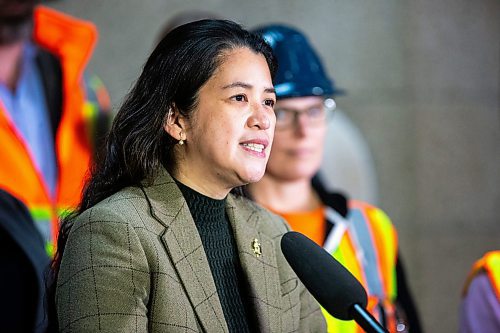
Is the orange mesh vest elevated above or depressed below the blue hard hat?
below

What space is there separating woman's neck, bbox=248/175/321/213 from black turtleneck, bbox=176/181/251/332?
1.11 metres

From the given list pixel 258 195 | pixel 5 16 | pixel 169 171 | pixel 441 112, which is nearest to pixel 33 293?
pixel 169 171

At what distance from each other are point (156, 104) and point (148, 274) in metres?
0.39

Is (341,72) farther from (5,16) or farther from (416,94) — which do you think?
(5,16)

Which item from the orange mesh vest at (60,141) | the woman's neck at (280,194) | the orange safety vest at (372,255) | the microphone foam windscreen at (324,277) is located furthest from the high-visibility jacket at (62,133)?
the microphone foam windscreen at (324,277)

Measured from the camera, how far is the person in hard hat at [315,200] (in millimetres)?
3166

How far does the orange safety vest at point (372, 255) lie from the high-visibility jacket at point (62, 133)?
0.93 m

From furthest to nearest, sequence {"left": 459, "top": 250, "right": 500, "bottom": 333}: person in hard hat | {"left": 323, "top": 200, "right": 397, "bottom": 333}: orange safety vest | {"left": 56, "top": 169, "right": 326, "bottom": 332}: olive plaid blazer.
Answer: {"left": 323, "top": 200, "right": 397, "bottom": 333}: orange safety vest < {"left": 459, "top": 250, "right": 500, "bottom": 333}: person in hard hat < {"left": 56, "top": 169, "right": 326, "bottom": 332}: olive plaid blazer

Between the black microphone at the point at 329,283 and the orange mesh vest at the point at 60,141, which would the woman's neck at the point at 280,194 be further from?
the black microphone at the point at 329,283

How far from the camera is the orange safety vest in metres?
3.12

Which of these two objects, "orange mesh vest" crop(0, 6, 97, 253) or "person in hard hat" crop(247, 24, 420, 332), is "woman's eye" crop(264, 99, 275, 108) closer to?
"person in hard hat" crop(247, 24, 420, 332)

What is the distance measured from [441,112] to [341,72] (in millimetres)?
578

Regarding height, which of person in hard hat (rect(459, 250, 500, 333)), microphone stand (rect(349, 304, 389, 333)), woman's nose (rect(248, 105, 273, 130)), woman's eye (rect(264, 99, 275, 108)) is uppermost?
woman's eye (rect(264, 99, 275, 108))

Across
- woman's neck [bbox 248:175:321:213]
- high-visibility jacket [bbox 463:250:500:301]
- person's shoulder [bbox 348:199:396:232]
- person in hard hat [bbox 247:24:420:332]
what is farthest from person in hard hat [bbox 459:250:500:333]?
woman's neck [bbox 248:175:321:213]
